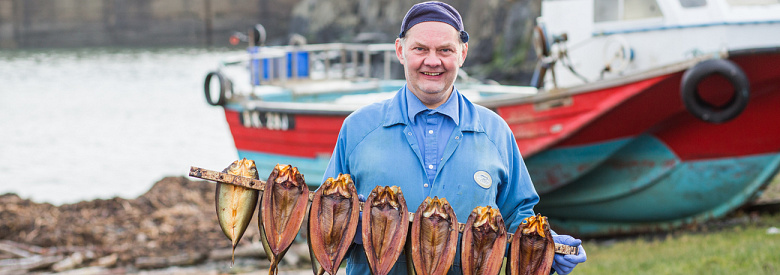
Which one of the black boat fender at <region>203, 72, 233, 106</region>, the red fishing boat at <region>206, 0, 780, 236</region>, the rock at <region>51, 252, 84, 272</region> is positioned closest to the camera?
the red fishing boat at <region>206, 0, 780, 236</region>

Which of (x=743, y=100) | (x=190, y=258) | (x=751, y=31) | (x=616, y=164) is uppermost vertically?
(x=751, y=31)

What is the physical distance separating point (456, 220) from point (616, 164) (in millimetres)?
6462

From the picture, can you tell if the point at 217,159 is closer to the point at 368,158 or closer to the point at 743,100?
the point at 743,100

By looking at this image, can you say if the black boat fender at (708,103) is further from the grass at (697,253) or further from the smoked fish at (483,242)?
the smoked fish at (483,242)

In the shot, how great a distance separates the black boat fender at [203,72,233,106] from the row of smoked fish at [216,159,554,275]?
7618mm

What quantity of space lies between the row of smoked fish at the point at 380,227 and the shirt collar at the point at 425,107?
302mm

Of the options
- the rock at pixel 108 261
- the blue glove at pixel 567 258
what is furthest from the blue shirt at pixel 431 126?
the rock at pixel 108 261

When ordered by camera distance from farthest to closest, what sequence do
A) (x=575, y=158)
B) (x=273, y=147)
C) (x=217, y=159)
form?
(x=217, y=159), (x=273, y=147), (x=575, y=158)

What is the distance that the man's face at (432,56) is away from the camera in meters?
2.64

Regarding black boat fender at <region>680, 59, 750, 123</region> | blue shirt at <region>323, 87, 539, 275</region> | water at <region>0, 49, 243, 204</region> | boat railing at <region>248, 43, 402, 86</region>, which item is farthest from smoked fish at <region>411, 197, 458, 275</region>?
water at <region>0, 49, 243, 204</region>

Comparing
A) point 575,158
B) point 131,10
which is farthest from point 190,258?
point 131,10

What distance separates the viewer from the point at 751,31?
7.62m

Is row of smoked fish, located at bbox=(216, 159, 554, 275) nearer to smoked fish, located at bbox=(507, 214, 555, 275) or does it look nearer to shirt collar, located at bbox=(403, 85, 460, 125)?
smoked fish, located at bbox=(507, 214, 555, 275)

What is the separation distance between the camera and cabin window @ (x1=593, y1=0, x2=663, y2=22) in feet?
27.6
